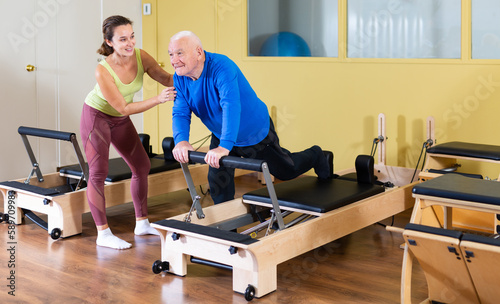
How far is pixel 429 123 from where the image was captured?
4.43m

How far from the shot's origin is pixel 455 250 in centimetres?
226

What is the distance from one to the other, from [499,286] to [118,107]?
80.9 inches

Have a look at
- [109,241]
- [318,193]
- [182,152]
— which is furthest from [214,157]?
[109,241]

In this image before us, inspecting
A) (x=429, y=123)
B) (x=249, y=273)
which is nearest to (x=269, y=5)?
(x=429, y=123)

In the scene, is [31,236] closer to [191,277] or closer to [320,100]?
[191,277]

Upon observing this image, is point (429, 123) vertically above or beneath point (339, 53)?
beneath

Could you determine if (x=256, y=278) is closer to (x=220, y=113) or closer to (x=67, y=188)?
(x=220, y=113)

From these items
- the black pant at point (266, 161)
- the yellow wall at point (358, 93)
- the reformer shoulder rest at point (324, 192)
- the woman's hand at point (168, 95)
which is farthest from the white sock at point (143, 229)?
the yellow wall at point (358, 93)

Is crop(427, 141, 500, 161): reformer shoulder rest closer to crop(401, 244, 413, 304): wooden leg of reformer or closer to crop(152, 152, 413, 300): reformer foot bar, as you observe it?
crop(152, 152, 413, 300): reformer foot bar

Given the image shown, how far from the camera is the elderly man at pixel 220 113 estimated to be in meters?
2.93

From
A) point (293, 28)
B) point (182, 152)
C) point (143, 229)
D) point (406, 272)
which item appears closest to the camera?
point (406, 272)

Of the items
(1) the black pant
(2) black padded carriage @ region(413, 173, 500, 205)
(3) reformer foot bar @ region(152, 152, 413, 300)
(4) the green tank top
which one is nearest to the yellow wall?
(3) reformer foot bar @ region(152, 152, 413, 300)

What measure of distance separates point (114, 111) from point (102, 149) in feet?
0.73

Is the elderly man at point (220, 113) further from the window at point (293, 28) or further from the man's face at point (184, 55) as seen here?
the window at point (293, 28)
